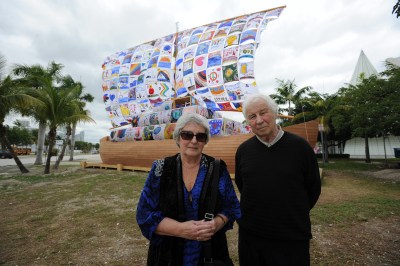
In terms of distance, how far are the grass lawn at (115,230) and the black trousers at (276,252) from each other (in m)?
1.75

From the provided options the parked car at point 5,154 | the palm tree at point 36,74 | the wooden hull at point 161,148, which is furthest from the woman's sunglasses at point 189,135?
the parked car at point 5,154

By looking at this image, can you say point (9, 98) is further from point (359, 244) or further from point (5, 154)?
point (5, 154)

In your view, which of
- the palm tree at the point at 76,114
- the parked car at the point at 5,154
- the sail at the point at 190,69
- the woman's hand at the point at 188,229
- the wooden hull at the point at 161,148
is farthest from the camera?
the parked car at the point at 5,154

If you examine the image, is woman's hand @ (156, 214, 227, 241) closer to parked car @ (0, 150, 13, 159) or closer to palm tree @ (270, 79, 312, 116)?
palm tree @ (270, 79, 312, 116)

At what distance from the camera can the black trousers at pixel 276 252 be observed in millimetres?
1991

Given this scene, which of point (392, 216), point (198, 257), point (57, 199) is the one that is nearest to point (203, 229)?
point (198, 257)

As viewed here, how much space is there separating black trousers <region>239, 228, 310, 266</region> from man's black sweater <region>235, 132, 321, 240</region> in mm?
62

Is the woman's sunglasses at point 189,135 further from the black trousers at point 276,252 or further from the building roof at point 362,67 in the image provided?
the building roof at point 362,67

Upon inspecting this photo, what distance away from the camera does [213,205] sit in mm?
1760

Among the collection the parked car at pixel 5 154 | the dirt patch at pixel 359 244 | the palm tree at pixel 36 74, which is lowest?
the dirt patch at pixel 359 244

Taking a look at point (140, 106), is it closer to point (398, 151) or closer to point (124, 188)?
point (124, 188)

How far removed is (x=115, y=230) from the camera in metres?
4.95

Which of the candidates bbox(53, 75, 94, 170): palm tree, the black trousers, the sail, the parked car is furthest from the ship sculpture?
the parked car

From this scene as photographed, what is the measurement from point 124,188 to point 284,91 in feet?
80.1
